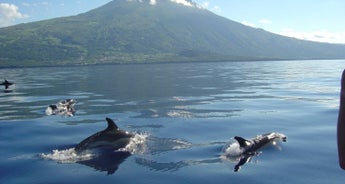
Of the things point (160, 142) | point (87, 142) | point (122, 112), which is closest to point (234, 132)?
point (160, 142)

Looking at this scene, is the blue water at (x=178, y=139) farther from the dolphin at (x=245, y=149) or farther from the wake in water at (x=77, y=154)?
the dolphin at (x=245, y=149)

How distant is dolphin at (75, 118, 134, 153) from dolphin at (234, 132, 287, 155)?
626 cm

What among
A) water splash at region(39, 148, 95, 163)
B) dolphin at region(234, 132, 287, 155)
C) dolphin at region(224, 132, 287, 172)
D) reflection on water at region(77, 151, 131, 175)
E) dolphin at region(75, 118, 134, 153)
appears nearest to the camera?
reflection on water at region(77, 151, 131, 175)

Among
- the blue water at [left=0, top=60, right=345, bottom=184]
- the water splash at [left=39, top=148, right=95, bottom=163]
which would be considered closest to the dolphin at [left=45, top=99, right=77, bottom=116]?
the blue water at [left=0, top=60, right=345, bottom=184]

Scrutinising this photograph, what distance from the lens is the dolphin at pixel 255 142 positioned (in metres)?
19.8

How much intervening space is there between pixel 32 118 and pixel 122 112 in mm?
7343

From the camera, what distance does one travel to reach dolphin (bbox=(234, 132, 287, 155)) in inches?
781

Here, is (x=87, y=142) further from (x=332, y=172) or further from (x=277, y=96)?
(x=277, y=96)

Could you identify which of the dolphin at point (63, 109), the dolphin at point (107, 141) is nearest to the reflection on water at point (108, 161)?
the dolphin at point (107, 141)

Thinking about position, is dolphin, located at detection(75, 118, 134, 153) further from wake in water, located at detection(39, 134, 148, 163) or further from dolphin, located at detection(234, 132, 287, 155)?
dolphin, located at detection(234, 132, 287, 155)

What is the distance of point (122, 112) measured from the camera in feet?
116

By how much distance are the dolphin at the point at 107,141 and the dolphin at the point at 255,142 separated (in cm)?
626

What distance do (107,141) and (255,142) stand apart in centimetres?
772

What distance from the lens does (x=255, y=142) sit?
20906 millimetres
